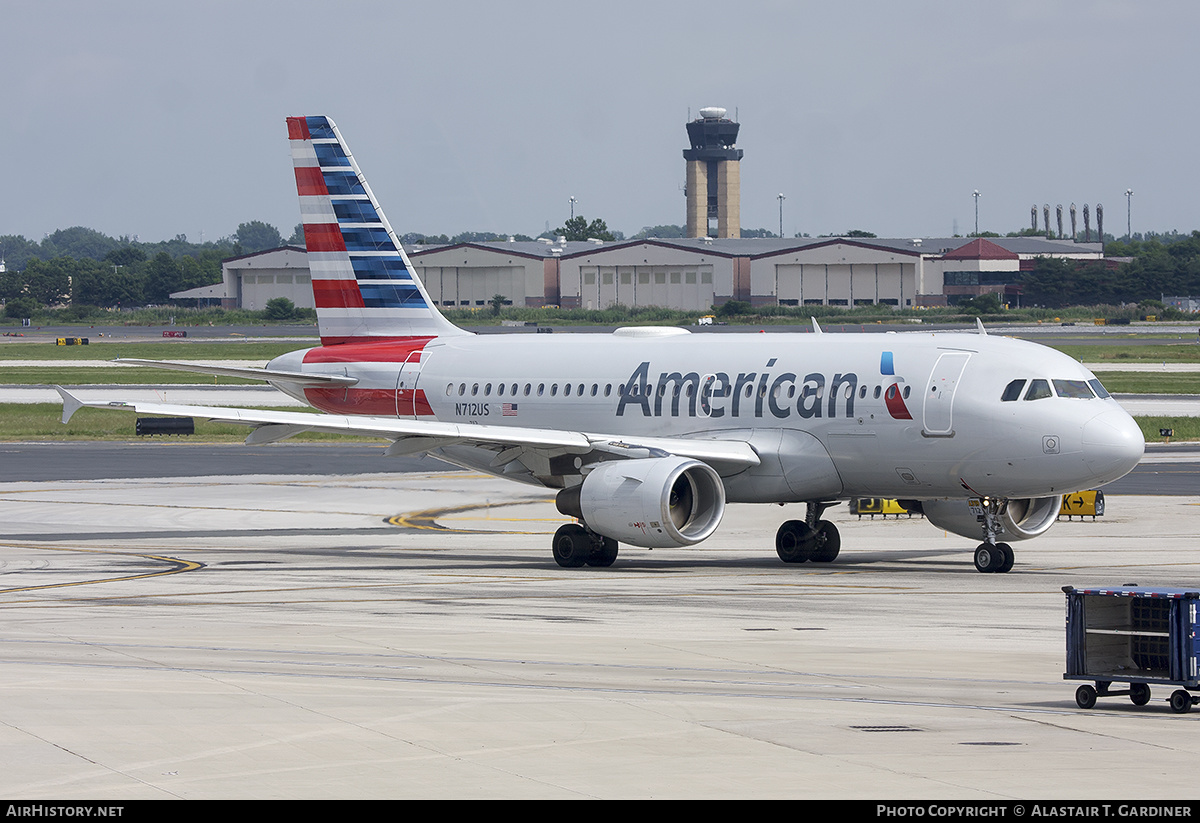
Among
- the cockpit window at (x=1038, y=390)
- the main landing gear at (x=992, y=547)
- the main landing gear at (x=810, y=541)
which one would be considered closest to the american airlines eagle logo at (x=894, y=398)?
the cockpit window at (x=1038, y=390)

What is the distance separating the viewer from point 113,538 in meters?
38.7

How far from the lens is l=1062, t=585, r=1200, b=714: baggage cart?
17.5 meters

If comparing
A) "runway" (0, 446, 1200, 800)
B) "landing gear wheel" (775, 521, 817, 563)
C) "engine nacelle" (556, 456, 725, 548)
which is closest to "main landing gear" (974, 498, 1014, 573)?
"runway" (0, 446, 1200, 800)

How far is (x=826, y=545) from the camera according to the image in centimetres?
3484

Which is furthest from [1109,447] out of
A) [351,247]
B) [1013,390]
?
[351,247]

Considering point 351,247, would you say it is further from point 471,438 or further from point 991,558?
point 991,558

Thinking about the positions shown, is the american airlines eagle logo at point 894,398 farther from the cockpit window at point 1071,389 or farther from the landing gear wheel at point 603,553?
the landing gear wheel at point 603,553

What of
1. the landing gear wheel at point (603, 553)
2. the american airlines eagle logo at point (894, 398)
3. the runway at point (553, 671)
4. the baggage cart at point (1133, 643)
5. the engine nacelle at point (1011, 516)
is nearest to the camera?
the runway at point (553, 671)

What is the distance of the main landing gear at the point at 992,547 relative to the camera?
32219 mm

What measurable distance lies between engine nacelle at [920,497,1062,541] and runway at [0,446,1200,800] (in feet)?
2.97

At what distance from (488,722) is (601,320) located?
165721 millimetres

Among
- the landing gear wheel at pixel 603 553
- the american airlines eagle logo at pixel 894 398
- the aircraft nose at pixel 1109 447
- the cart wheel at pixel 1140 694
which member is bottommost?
the landing gear wheel at pixel 603 553

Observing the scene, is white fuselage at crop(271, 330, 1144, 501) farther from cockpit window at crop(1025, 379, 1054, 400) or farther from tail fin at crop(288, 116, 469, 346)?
tail fin at crop(288, 116, 469, 346)

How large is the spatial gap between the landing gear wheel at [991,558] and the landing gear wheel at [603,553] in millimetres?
7558
